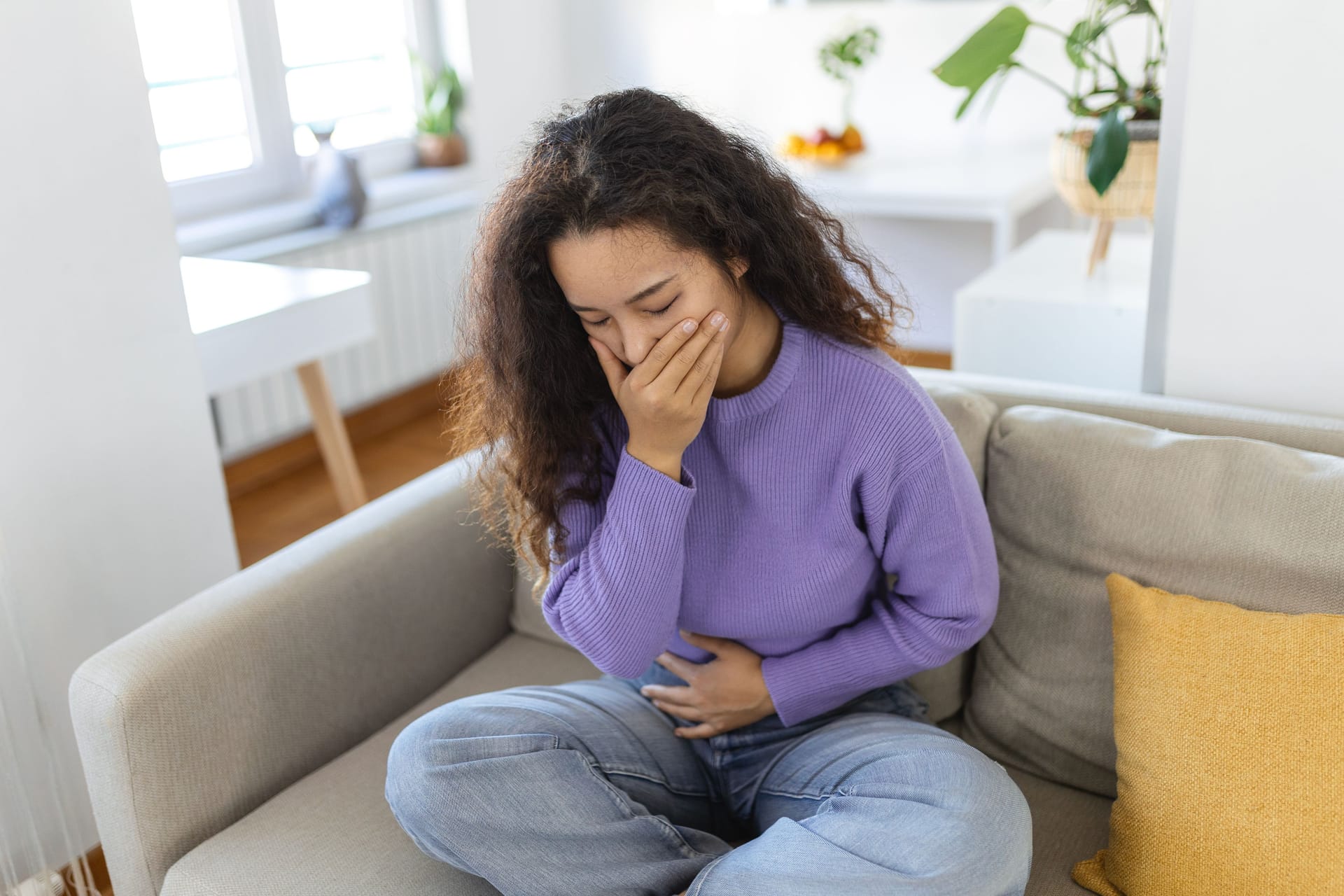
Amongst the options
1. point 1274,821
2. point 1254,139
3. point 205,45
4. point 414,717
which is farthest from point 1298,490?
point 205,45

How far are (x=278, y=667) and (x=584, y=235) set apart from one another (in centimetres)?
61

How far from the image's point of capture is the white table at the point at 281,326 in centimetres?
180

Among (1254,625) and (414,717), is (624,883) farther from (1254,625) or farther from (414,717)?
(1254,625)

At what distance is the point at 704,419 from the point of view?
1.12m

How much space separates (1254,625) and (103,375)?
4.41 ft

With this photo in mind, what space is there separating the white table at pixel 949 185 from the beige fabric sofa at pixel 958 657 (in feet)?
4.85

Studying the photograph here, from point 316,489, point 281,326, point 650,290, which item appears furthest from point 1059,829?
point 316,489

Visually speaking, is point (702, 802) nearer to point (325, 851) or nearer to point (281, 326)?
point (325, 851)

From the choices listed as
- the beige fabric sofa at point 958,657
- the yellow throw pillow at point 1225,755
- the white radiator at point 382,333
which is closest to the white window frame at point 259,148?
the white radiator at point 382,333

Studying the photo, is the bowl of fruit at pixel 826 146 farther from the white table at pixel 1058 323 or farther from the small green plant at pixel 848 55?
the white table at pixel 1058 323

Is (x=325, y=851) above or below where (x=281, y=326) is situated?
below

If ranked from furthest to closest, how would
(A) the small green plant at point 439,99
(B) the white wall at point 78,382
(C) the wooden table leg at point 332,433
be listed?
(A) the small green plant at point 439,99 < (C) the wooden table leg at point 332,433 < (B) the white wall at point 78,382

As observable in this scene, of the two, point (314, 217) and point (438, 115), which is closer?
point (314, 217)

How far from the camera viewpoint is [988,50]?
1.63 m
